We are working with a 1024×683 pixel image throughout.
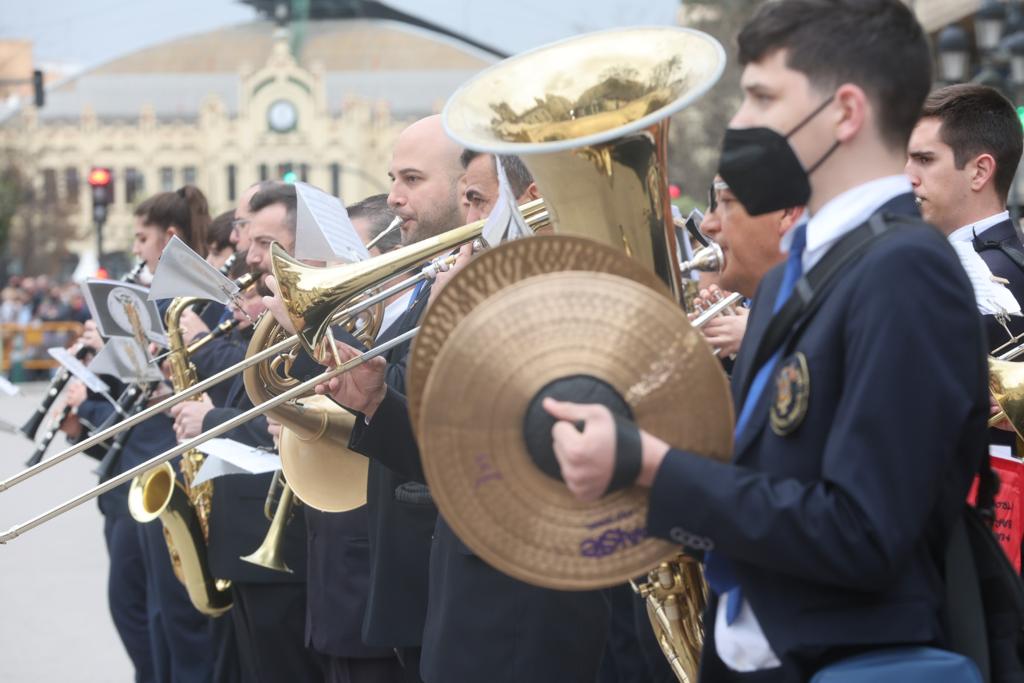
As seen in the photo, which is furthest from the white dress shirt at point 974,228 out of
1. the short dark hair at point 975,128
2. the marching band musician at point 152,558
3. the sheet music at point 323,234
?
the marching band musician at point 152,558

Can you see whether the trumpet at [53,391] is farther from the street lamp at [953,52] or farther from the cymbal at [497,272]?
the street lamp at [953,52]

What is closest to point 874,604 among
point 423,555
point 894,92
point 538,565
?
→ point 538,565

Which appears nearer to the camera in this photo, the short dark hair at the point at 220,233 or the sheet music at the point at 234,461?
the sheet music at the point at 234,461

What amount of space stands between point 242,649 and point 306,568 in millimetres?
457

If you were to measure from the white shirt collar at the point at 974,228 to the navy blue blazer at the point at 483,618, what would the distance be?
4.97 feet

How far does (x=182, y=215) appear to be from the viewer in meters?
7.41

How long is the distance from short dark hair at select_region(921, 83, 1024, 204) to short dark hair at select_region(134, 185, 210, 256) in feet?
13.1

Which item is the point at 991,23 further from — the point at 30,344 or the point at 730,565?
the point at 30,344

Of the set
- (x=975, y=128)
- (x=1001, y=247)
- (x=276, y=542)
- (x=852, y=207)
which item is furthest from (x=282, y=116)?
(x=852, y=207)

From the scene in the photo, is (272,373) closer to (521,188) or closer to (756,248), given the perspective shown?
(521,188)

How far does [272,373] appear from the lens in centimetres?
422

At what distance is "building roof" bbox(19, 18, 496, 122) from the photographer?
313 ft

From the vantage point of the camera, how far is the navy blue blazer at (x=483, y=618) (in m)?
3.67

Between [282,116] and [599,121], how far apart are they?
309 ft
